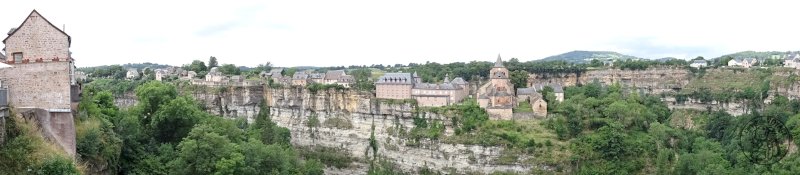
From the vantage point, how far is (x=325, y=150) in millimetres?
65188

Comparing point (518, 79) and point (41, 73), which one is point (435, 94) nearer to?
point (518, 79)

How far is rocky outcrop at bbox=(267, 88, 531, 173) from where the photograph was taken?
55.8m

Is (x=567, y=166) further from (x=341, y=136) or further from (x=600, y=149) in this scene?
(x=341, y=136)

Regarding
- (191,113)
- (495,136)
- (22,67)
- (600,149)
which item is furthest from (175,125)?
(600,149)

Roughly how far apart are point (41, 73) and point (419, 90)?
44690 millimetres

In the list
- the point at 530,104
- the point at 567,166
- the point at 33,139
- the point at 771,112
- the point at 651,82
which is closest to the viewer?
the point at 33,139

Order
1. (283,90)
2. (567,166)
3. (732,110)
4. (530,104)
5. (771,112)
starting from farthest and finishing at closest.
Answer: (283,90), (732,110), (530,104), (771,112), (567,166)

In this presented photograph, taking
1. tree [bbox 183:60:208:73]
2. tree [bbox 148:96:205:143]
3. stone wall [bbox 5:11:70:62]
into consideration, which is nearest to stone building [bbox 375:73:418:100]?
tree [bbox 148:96:205:143]

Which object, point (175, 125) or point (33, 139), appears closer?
point (33, 139)

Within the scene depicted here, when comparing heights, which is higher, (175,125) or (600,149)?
(175,125)

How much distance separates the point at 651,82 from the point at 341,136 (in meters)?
38.7

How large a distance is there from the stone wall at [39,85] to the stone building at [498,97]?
4112cm

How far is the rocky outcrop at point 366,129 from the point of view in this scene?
5584 centimetres

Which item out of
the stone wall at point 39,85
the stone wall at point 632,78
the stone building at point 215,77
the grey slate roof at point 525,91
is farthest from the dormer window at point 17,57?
the stone wall at point 632,78
